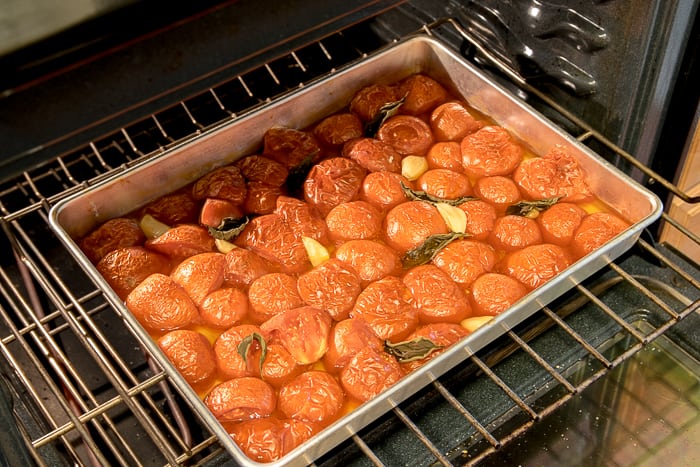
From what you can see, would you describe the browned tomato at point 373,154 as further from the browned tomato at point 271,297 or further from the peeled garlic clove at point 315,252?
the browned tomato at point 271,297

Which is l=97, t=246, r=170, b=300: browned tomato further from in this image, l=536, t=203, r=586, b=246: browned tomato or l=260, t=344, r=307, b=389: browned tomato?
l=536, t=203, r=586, b=246: browned tomato

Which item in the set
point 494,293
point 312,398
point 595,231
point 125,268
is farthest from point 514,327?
point 125,268

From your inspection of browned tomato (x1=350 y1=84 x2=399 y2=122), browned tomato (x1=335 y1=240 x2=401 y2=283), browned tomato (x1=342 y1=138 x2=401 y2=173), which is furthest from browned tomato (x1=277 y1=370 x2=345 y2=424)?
browned tomato (x1=350 y1=84 x2=399 y2=122)

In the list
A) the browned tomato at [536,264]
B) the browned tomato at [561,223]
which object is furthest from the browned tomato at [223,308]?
the browned tomato at [561,223]

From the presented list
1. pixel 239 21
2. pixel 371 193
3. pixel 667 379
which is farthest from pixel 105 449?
pixel 667 379

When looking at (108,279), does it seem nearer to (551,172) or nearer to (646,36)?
(551,172)

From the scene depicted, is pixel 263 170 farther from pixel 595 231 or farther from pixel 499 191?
pixel 595 231
